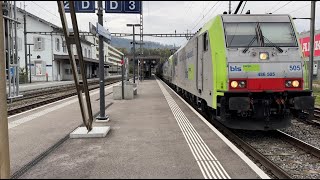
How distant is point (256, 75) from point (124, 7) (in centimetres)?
407

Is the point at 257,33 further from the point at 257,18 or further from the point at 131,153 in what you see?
the point at 131,153

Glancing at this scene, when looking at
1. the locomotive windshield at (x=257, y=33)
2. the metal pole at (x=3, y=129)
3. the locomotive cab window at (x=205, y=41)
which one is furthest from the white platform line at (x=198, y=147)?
the metal pole at (x=3, y=129)

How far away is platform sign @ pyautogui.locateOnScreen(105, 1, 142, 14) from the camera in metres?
9.37

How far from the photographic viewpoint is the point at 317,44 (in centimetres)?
4147

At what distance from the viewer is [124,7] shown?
9461 millimetres

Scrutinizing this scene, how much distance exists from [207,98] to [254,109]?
157cm

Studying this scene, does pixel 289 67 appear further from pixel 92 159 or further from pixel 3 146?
pixel 3 146

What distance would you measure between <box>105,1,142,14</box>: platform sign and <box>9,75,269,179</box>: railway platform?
322 centimetres

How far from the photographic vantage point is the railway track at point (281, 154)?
591 cm

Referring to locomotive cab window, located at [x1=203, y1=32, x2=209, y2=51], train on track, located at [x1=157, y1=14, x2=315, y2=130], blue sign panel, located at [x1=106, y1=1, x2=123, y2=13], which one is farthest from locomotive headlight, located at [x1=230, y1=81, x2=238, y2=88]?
blue sign panel, located at [x1=106, y1=1, x2=123, y2=13]

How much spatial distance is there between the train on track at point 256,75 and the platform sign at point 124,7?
7.28 ft

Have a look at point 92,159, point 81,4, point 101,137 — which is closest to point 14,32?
point 81,4

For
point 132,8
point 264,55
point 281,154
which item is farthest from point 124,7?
point 281,154

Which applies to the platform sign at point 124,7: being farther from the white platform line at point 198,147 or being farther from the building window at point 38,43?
the building window at point 38,43
